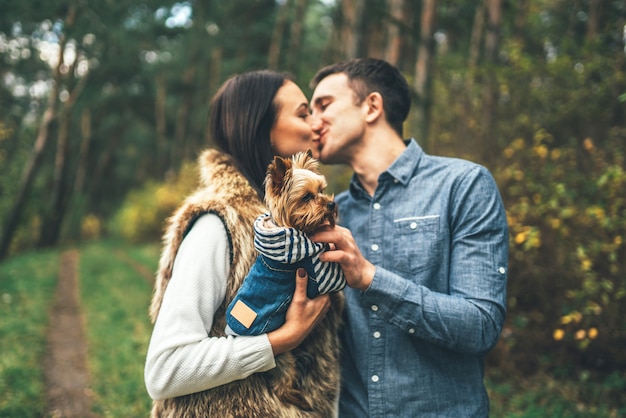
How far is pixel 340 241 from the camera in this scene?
223 cm

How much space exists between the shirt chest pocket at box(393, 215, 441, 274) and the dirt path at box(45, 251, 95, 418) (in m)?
5.27

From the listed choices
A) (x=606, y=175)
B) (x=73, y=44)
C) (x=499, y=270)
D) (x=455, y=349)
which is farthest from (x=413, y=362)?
(x=73, y=44)

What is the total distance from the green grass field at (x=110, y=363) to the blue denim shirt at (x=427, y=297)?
11.1 feet

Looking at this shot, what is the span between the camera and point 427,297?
2258 mm

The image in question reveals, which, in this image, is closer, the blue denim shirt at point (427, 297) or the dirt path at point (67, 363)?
the blue denim shirt at point (427, 297)

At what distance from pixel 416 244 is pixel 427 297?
36 centimetres

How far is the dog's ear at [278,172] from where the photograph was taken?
2.28 metres

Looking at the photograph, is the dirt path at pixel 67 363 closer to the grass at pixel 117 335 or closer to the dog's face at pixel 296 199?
the grass at pixel 117 335

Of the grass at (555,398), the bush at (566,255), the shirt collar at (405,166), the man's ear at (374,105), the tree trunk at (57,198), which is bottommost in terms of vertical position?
the tree trunk at (57,198)

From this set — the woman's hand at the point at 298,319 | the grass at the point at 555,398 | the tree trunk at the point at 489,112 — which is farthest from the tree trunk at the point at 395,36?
the woman's hand at the point at 298,319

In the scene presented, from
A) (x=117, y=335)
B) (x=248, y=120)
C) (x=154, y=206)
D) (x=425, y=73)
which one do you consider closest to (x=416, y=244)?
(x=248, y=120)

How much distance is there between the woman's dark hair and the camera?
8.63ft

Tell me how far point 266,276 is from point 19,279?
45.7ft

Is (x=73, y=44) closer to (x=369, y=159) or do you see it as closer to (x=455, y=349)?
(x=369, y=159)
